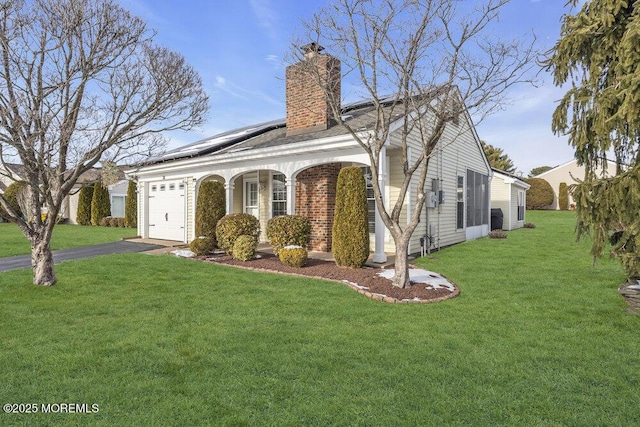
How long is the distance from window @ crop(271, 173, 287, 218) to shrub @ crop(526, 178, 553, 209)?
30.6 metres

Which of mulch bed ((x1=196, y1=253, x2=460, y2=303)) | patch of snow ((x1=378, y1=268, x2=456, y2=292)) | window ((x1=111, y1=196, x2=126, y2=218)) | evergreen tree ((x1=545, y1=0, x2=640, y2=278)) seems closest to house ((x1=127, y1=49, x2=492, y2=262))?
patch of snow ((x1=378, y1=268, x2=456, y2=292))

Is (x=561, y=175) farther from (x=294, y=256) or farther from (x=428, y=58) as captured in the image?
(x=294, y=256)

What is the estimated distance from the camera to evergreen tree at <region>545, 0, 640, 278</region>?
14.1ft

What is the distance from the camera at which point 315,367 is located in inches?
131

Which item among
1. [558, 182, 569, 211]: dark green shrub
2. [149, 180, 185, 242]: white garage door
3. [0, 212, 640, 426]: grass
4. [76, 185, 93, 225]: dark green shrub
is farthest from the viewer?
→ [558, 182, 569, 211]: dark green shrub

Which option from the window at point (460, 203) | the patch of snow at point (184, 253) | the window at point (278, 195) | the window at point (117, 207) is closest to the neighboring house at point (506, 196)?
the window at point (460, 203)

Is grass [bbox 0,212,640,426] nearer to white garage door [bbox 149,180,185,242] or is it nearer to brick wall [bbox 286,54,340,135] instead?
brick wall [bbox 286,54,340,135]

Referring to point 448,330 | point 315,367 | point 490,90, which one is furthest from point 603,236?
point 315,367

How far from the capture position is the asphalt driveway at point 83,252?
863 centimetres

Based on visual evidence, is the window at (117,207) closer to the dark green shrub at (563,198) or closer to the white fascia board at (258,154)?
the white fascia board at (258,154)

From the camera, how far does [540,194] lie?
3369 centimetres

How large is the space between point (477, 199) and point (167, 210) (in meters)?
12.4

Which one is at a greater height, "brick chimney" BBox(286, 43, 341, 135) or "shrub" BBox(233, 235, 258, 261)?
"brick chimney" BBox(286, 43, 341, 135)

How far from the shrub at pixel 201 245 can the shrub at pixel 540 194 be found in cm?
3350
